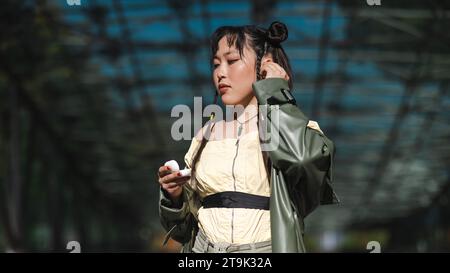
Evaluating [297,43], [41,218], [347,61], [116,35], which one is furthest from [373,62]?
[41,218]

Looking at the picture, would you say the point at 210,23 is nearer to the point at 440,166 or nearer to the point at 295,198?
the point at 295,198

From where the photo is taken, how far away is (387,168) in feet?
86.8

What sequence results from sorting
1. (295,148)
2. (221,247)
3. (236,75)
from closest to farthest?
(295,148)
(221,247)
(236,75)

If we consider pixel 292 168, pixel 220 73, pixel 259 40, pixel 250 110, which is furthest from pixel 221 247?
pixel 259 40

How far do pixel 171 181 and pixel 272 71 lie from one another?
519 mm

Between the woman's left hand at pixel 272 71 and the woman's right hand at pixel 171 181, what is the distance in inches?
18.0

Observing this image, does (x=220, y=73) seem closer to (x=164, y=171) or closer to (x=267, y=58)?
(x=267, y=58)

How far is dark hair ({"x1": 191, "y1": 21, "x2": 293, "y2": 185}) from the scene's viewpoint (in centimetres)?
300

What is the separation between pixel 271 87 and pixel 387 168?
79.5ft

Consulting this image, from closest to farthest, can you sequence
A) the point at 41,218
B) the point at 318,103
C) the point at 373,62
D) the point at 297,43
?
1. the point at 297,43
2. the point at 373,62
3. the point at 318,103
4. the point at 41,218

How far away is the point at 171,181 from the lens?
2.88 m

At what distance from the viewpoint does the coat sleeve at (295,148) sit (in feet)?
8.91

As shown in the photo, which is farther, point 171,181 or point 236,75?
point 236,75

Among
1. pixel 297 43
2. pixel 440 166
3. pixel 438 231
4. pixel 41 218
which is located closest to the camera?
pixel 297 43
